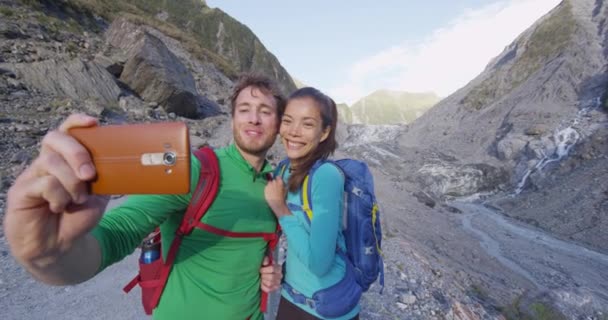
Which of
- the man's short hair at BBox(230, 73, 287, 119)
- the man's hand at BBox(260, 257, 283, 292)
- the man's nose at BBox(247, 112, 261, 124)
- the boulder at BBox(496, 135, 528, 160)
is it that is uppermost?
the man's short hair at BBox(230, 73, 287, 119)

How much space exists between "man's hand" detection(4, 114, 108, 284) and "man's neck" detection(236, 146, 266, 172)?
3.33ft

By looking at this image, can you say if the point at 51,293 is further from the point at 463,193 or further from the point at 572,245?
the point at 463,193

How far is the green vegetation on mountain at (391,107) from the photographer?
152375 millimetres

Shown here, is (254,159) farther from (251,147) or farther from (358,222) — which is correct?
(358,222)

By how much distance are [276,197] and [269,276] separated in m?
0.49

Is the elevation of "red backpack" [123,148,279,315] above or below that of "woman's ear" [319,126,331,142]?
below

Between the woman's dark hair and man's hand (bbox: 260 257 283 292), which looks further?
the woman's dark hair

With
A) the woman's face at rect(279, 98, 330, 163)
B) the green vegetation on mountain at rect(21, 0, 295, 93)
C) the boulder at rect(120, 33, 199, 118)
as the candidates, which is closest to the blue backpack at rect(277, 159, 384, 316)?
the woman's face at rect(279, 98, 330, 163)

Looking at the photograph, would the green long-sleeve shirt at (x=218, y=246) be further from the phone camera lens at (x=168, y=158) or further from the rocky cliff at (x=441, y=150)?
the rocky cliff at (x=441, y=150)

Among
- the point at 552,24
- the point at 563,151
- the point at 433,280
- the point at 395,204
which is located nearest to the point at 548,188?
the point at 563,151

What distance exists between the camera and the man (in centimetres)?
83

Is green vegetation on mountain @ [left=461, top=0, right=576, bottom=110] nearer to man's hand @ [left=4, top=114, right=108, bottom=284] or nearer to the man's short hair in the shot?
the man's short hair

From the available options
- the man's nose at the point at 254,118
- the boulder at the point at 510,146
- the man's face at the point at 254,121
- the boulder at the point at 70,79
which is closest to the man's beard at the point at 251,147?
the man's face at the point at 254,121

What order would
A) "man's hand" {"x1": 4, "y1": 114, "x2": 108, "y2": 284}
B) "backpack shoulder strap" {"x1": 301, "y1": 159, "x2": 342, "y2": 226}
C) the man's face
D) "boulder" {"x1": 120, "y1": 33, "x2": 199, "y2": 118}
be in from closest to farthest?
"man's hand" {"x1": 4, "y1": 114, "x2": 108, "y2": 284} → "backpack shoulder strap" {"x1": 301, "y1": 159, "x2": 342, "y2": 226} → the man's face → "boulder" {"x1": 120, "y1": 33, "x2": 199, "y2": 118}
